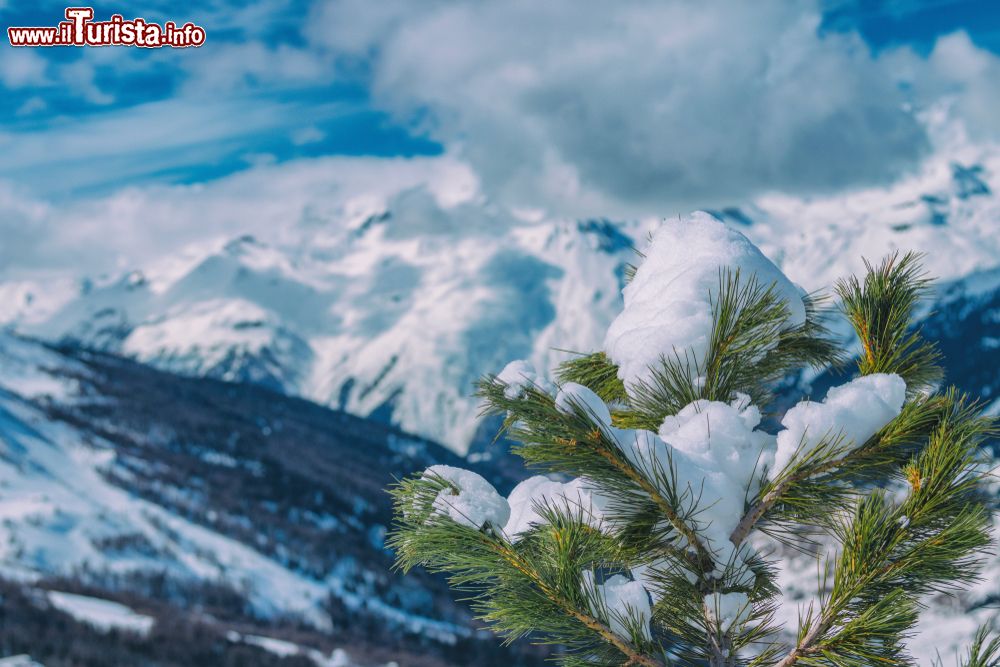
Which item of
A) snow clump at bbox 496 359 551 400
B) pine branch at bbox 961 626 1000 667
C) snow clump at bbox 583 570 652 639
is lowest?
snow clump at bbox 583 570 652 639

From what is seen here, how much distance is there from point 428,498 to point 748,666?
3.15m

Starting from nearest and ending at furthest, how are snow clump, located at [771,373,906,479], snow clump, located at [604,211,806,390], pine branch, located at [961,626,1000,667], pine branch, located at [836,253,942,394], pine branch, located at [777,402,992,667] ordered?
pine branch, located at [961,626,1000,667]
pine branch, located at [777,402,992,667]
snow clump, located at [771,373,906,479]
snow clump, located at [604,211,806,390]
pine branch, located at [836,253,942,394]

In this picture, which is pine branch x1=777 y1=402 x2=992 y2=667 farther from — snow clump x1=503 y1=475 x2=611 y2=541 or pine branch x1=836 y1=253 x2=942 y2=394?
snow clump x1=503 y1=475 x2=611 y2=541

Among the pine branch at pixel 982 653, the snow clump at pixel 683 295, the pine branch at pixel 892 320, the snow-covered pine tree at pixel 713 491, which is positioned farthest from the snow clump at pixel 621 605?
the pine branch at pixel 892 320

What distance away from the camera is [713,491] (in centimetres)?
639

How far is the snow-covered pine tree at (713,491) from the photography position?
20.2 feet

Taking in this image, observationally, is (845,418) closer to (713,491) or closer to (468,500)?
(713,491)

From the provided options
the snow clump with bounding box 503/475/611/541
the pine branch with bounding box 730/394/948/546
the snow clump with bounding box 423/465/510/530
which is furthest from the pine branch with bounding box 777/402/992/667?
the snow clump with bounding box 423/465/510/530

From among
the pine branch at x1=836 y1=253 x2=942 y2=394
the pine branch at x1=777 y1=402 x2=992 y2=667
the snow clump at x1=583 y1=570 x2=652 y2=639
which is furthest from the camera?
the pine branch at x1=836 y1=253 x2=942 y2=394

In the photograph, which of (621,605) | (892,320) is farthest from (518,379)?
(892,320)

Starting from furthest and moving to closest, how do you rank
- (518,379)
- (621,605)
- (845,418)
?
(621,605) < (845,418) < (518,379)

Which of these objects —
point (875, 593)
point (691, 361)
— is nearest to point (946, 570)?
point (875, 593)

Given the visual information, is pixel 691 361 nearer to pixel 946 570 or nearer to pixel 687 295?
pixel 687 295

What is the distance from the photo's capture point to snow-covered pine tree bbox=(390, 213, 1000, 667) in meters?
6.15
